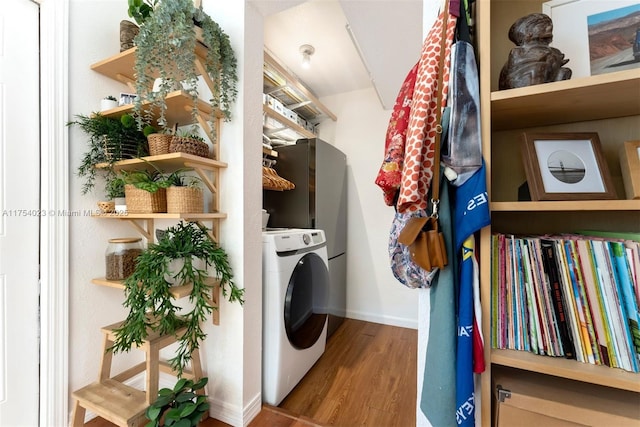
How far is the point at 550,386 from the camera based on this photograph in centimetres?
68

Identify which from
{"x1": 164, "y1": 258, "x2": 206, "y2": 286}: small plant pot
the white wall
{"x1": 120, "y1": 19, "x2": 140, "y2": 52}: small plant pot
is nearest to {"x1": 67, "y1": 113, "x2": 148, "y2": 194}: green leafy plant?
{"x1": 120, "y1": 19, "x2": 140, "y2": 52}: small plant pot

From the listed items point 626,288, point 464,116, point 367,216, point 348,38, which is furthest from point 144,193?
point 367,216

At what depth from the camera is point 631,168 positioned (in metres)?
0.63

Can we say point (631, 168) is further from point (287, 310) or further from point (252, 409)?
point (252, 409)

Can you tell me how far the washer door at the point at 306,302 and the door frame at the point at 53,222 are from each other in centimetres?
107

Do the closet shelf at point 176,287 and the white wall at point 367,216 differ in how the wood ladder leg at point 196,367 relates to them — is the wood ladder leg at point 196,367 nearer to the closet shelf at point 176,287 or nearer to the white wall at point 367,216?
the closet shelf at point 176,287

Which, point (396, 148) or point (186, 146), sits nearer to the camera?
point (396, 148)

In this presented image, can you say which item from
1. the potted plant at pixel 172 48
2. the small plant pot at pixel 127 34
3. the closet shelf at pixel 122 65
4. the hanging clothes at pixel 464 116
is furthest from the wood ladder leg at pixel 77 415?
the hanging clothes at pixel 464 116

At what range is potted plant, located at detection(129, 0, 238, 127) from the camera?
920 millimetres

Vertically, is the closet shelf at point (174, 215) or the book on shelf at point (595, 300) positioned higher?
the closet shelf at point (174, 215)

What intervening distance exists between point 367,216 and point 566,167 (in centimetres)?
209

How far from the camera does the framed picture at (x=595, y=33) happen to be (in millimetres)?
656

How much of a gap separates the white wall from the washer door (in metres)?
0.93

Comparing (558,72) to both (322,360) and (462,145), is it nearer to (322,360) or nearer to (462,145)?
(462,145)
